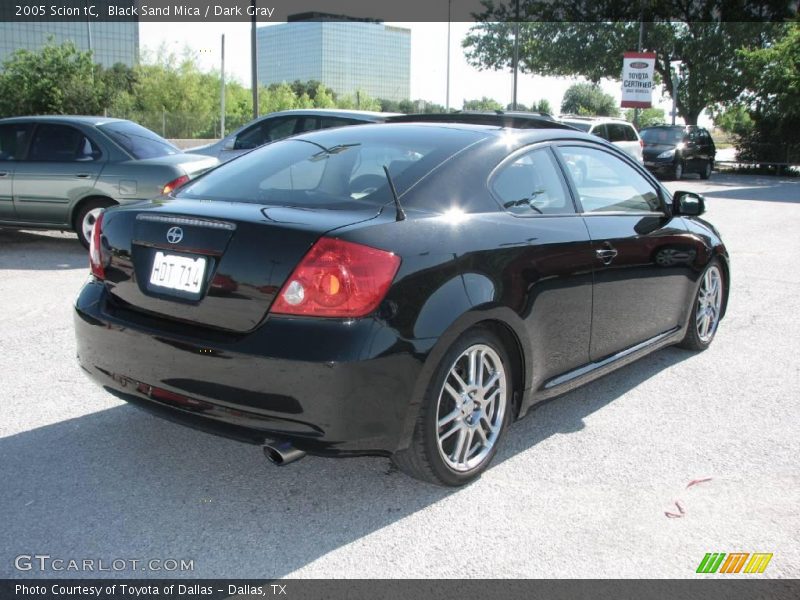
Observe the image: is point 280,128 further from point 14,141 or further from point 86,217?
point 14,141

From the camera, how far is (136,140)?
939cm

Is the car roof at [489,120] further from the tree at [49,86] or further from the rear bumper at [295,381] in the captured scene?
the tree at [49,86]

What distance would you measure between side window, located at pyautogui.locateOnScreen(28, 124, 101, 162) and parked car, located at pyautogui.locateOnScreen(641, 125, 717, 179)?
1940cm

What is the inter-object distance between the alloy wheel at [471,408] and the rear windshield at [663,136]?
78.1 ft

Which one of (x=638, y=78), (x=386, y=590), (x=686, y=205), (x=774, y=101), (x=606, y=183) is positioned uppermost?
(x=638, y=78)

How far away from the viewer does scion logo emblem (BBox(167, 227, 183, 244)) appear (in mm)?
3213

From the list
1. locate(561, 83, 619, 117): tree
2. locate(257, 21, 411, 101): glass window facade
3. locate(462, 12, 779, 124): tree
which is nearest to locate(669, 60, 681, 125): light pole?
locate(462, 12, 779, 124): tree

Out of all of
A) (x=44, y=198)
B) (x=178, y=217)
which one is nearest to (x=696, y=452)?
(x=178, y=217)

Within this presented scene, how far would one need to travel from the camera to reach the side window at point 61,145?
362 inches

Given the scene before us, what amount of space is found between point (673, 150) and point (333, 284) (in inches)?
958

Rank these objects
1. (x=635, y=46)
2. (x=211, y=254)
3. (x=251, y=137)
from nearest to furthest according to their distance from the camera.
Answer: (x=211, y=254) < (x=251, y=137) < (x=635, y=46)

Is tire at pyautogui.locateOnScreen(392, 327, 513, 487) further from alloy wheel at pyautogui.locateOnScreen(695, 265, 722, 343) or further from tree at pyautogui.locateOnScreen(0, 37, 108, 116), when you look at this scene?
tree at pyautogui.locateOnScreen(0, 37, 108, 116)

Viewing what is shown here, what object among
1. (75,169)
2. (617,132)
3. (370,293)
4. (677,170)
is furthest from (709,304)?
(677,170)

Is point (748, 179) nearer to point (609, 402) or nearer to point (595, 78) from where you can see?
point (595, 78)
